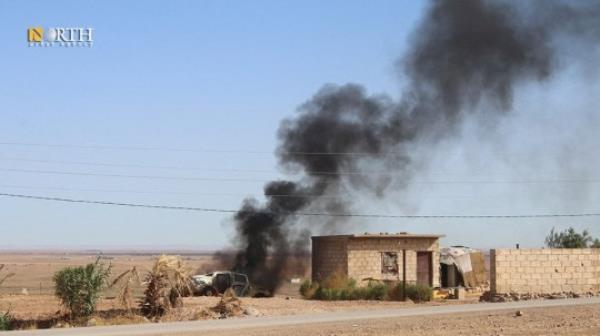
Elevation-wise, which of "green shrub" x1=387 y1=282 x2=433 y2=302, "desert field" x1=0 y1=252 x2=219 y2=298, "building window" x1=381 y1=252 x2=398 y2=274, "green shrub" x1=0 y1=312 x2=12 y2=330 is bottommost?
"desert field" x1=0 y1=252 x2=219 y2=298

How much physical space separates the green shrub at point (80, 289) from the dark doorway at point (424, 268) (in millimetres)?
18836

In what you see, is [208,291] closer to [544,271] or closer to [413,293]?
[413,293]

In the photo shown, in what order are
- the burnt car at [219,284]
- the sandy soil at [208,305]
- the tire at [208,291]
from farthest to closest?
the burnt car at [219,284]
the tire at [208,291]
the sandy soil at [208,305]

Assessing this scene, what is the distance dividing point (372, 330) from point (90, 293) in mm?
9388

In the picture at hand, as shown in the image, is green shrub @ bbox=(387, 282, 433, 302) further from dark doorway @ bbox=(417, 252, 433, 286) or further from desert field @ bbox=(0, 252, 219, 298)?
desert field @ bbox=(0, 252, 219, 298)

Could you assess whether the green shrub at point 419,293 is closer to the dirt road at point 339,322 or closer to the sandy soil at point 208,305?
the sandy soil at point 208,305

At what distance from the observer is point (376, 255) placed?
134ft

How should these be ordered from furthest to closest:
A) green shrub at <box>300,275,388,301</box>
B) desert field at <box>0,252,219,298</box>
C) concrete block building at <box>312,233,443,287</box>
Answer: desert field at <box>0,252,219,298</box>
concrete block building at <box>312,233,443,287</box>
green shrub at <box>300,275,388,301</box>

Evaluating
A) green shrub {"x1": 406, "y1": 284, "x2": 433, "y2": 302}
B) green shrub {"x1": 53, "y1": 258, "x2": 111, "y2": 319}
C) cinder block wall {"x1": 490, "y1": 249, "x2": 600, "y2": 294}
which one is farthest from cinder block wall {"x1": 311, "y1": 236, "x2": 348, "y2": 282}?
green shrub {"x1": 53, "y1": 258, "x2": 111, "y2": 319}

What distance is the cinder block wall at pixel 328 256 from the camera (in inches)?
1601

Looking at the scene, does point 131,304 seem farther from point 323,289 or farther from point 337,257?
point 337,257

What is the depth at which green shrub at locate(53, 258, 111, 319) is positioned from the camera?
2683 centimetres

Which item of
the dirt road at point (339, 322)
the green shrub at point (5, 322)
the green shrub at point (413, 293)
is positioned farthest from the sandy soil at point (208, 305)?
the dirt road at point (339, 322)

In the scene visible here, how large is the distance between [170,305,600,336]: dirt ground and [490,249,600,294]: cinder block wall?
781 centimetres
